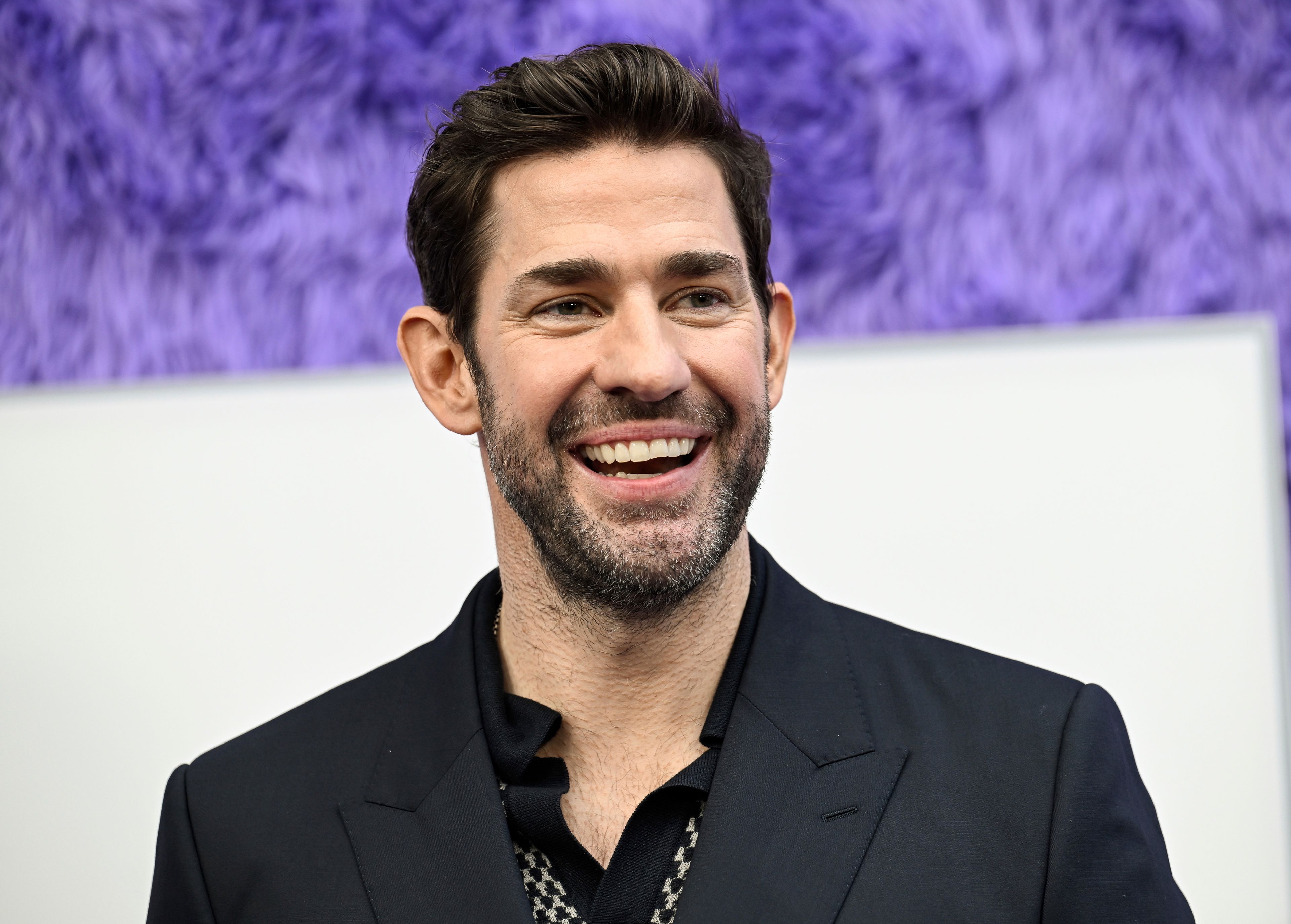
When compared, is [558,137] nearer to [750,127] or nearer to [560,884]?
[560,884]

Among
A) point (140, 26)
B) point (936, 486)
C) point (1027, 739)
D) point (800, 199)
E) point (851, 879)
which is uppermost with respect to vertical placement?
point (140, 26)

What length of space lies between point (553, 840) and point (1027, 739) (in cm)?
51

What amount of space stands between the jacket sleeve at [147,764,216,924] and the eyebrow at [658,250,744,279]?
0.83 metres

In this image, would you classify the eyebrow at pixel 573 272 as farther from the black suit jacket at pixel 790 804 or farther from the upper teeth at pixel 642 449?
the black suit jacket at pixel 790 804

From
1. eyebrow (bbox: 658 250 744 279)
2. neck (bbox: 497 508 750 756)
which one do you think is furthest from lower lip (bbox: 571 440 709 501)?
eyebrow (bbox: 658 250 744 279)

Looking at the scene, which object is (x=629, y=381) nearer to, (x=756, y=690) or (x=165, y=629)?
(x=756, y=690)

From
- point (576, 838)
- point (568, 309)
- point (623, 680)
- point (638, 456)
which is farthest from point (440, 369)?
point (576, 838)

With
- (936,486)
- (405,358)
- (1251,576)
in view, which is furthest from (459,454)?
(1251,576)

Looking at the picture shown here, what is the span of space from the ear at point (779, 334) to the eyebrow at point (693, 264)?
20 cm

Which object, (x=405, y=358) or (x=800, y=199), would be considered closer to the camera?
(x=405, y=358)

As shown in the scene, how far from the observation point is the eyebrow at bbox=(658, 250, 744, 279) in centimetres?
148

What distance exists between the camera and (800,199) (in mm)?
2404

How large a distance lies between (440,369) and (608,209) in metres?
0.34

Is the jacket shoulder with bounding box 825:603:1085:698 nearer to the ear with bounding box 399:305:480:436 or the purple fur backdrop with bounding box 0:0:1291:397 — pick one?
the ear with bounding box 399:305:480:436
